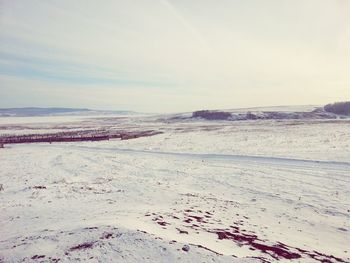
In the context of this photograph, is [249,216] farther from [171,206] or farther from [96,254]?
[96,254]

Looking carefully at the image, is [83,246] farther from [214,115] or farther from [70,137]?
[214,115]

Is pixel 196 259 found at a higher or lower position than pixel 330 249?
higher

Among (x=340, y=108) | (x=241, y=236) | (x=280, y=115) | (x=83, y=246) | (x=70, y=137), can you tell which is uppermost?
(x=340, y=108)

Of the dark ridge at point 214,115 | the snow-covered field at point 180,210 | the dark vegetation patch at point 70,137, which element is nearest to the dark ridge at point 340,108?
the dark ridge at point 214,115

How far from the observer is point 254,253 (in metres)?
9.55

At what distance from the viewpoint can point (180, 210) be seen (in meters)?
13.9

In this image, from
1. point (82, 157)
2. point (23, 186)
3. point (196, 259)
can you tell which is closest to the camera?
point (196, 259)

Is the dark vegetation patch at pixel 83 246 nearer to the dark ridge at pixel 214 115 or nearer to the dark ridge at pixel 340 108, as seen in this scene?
the dark ridge at pixel 214 115

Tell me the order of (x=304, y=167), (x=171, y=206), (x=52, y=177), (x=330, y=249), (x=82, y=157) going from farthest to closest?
(x=82, y=157)
(x=304, y=167)
(x=52, y=177)
(x=171, y=206)
(x=330, y=249)

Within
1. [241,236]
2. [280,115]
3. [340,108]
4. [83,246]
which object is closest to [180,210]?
[241,236]

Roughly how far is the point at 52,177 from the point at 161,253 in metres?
15.3

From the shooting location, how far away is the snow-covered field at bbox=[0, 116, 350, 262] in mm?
9258

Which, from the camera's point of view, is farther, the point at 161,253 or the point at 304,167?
the point at 304,167

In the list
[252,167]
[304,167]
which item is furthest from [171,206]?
[304,167]
